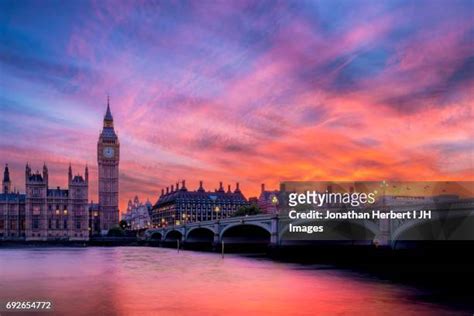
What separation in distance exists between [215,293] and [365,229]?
38805mm

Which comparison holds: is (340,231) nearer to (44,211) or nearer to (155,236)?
(155,236)

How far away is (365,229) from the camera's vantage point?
71.2 m

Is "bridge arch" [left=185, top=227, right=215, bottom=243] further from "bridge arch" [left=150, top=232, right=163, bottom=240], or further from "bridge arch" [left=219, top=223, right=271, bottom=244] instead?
"bridge arch" [left=150, top=232, right=163, bottom=240]

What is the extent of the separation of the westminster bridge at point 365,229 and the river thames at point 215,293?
10.8 metres

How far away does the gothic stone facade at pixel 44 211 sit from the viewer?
173m

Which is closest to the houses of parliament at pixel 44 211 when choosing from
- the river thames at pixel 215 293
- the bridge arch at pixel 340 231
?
the bridge arch at pixel 340 231

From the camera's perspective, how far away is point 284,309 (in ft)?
97.0

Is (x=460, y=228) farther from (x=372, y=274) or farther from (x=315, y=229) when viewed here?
(x=315, y=229)

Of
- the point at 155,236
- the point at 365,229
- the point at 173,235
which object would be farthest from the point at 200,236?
the point at 365,229

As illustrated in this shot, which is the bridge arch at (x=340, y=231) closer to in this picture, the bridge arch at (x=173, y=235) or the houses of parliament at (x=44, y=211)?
the bridge arch at (x=173, y=235)

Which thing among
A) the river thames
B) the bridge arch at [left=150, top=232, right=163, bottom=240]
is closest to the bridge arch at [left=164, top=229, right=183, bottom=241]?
the bridge arch at [left=150, top=232, right=163, bottom=240]

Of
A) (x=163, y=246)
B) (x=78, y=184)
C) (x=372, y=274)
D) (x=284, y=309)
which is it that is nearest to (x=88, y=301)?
(x=284, y=309)

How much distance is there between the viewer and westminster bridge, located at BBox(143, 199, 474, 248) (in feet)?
177

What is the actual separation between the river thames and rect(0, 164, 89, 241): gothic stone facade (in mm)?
126098
